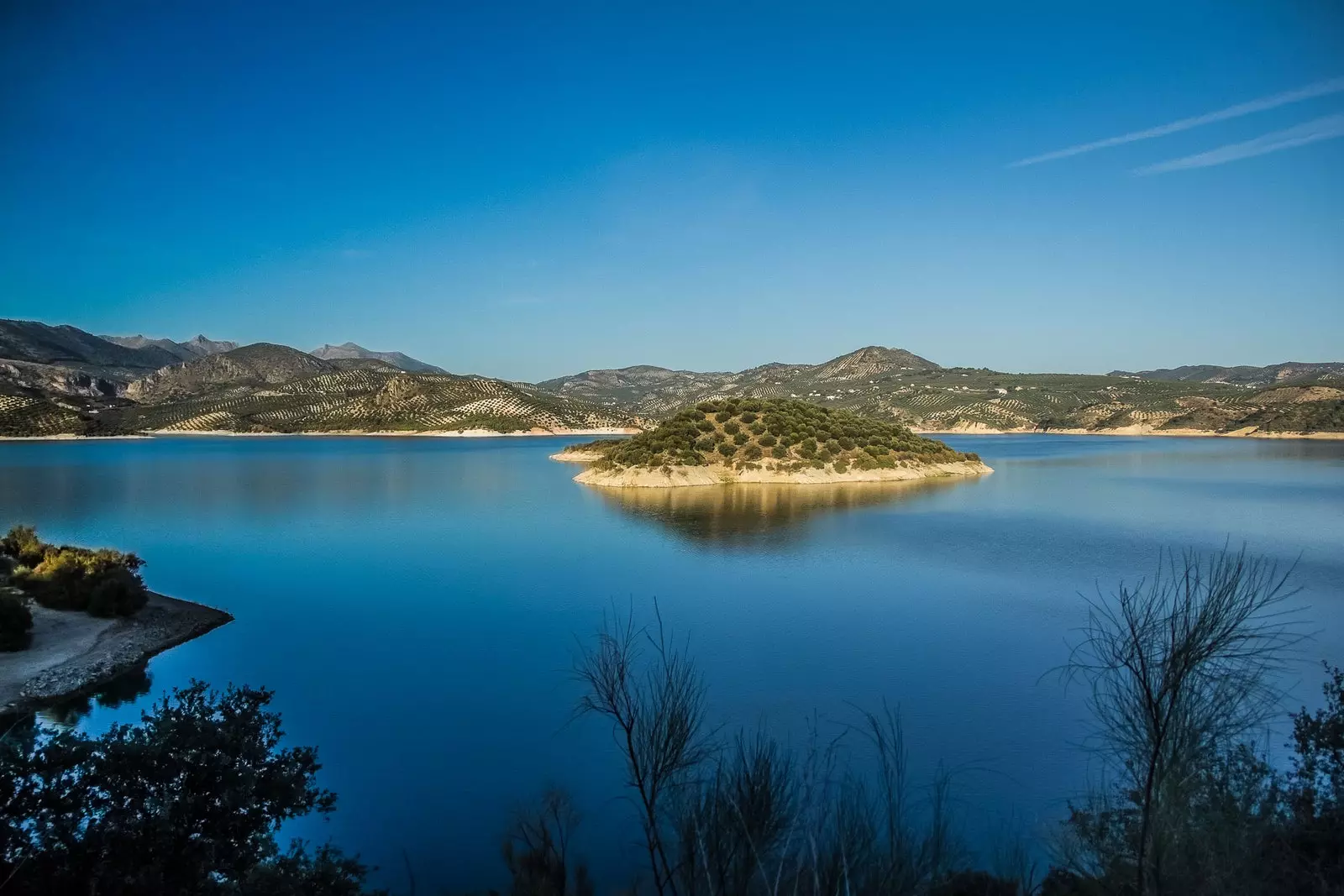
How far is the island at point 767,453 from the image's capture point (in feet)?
143

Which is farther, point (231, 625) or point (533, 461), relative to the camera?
point (533, 461)

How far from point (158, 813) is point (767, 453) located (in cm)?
Answer: 4053

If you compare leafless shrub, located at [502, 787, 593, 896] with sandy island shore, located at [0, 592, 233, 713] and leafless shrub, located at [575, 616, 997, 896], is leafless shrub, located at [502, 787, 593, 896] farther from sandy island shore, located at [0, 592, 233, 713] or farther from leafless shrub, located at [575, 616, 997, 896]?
sandy island shore, located at [0, 592, 233, 713]

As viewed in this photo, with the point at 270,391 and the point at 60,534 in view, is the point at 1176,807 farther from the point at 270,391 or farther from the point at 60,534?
the point at 270,391

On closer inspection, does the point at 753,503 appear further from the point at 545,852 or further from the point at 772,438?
the point at 545,852

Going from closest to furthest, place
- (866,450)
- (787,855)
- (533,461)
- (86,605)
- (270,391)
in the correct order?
1. (787,855)
2. (86,605)
3. (866,450)
4. (533,461)
5. (270,391)

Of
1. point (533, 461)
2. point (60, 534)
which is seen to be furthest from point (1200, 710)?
point (533, 461)

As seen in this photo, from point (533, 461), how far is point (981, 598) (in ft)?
169

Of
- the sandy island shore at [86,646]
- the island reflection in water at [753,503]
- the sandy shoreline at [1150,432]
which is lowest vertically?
the sandy shoreline at [1150,432]

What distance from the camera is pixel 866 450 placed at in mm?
46312

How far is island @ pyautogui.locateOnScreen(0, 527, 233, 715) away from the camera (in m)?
11.7

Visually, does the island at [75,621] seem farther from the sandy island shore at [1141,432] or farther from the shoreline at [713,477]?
the sandy island shore at [1141,432]

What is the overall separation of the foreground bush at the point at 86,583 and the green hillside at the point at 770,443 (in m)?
29.8

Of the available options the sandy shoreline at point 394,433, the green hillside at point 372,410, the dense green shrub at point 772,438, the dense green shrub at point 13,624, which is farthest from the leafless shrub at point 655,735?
the green hillside at point 372,410
